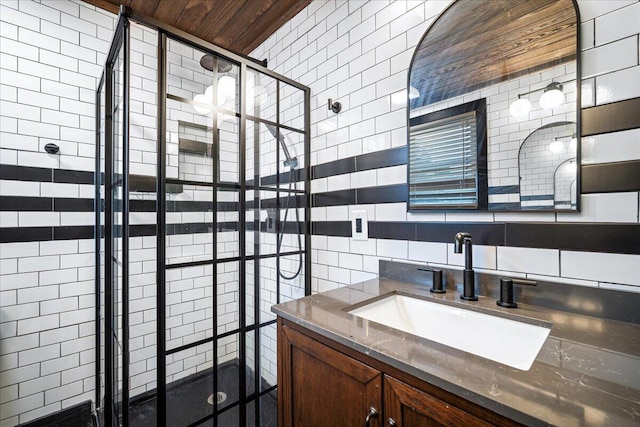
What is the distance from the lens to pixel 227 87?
4.68 ft

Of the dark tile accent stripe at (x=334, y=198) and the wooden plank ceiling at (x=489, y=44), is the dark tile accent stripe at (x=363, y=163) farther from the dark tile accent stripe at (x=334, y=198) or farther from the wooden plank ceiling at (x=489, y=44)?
the wooden plank ceiling at (x=489, y=44)

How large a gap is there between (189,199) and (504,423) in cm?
128

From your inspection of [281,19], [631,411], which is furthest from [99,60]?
[631,411]

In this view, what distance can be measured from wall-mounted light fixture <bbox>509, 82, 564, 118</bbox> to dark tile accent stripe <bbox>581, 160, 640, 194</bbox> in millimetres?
202

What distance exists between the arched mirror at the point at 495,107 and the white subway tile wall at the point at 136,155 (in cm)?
9

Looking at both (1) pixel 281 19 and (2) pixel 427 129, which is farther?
(1) pixel 281 19

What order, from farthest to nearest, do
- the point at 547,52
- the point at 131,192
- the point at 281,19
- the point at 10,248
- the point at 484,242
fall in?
the point at 281,19 < the point at 10,248 < the point at 131,192 < the point at 484,242 < the point at 547,52

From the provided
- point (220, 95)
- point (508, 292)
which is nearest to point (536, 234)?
point (508, 292)

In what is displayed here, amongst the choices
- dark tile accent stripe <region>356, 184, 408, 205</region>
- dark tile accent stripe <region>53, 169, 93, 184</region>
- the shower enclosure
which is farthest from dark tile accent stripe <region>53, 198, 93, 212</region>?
dark tile accent stripe <region>356, 184, 408, 205</region>

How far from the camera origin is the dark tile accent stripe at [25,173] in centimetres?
156

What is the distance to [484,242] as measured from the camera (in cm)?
111

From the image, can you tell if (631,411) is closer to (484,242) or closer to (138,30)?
(484,242)

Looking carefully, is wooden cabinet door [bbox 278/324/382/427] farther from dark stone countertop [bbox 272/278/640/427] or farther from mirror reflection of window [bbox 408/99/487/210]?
mirror reflection of window [bbox 408/99/487/210]

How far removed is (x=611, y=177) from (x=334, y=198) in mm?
1152
